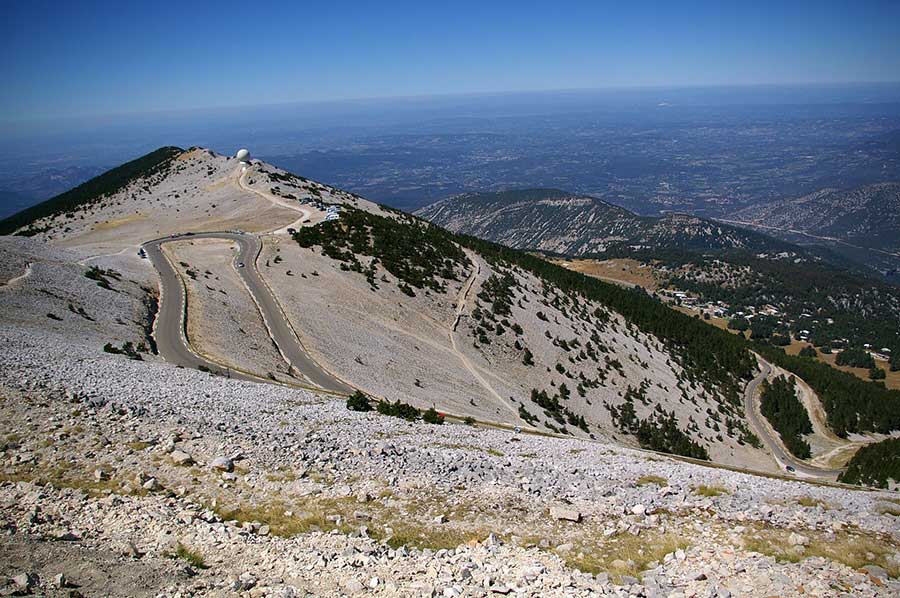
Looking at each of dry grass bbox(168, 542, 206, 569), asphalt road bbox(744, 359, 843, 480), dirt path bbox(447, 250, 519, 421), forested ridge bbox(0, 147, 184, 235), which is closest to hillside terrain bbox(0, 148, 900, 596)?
dry grass bbox(168, 542, 206, 569)

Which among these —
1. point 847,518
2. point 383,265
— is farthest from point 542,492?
point 383,265

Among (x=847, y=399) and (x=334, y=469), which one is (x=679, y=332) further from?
(x=334, y=469)

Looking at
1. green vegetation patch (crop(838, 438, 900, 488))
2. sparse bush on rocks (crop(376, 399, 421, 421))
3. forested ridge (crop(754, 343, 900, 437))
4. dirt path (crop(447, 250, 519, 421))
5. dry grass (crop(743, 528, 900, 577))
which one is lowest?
forested ridge (crop(754, 343, 900, 437))

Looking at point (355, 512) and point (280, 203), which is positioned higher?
point (280, 203)

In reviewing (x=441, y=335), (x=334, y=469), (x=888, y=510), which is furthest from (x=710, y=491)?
(x=441, y=335)

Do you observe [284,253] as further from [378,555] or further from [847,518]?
[847,518]

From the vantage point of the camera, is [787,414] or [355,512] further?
[787,414]

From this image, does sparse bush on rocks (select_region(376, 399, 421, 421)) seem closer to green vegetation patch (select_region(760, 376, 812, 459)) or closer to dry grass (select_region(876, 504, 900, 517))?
dry grass (select_region(876, 504, 900, 517))
